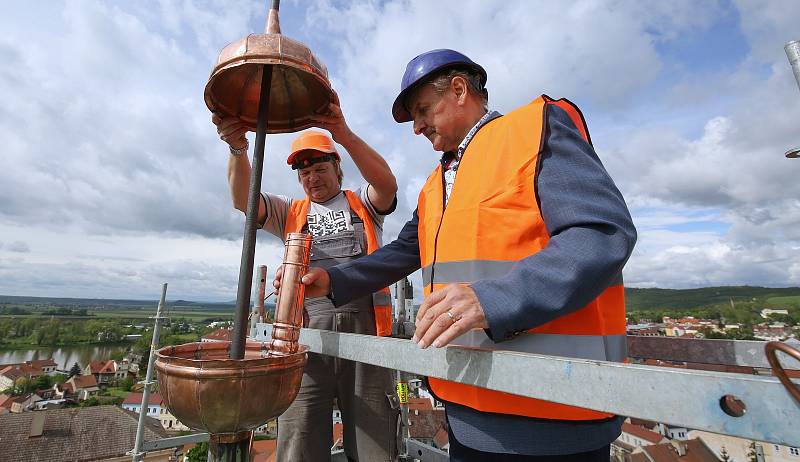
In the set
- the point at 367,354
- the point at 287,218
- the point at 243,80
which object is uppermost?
the point at 243,80

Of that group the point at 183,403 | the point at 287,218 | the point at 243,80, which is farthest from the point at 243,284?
the point at 287,218

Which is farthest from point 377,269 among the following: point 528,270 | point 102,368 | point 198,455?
point 102,368

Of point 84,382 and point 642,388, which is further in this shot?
point 84,382

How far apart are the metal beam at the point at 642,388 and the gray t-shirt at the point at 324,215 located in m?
1.98

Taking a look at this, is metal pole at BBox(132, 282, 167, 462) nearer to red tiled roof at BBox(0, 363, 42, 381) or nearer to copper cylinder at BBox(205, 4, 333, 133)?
copper cylinder at BBox(205, 4, 333, 133)

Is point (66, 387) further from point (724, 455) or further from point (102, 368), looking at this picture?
point (724, 455)

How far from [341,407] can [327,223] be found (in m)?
1.36

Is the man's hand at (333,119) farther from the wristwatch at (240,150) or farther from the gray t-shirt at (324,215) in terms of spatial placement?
the gray t-shirt at (324,215)

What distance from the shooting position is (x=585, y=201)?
1.26 m

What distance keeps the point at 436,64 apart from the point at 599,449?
1.74 metres

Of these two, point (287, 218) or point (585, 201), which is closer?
point (585, 201)

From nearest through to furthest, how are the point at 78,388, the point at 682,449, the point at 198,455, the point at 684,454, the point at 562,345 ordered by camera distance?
the point at 562,345 → the point at 198,455 → the point at 684,454 → the point at 682,449 → the point at 78,388

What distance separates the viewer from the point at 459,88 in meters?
1.94

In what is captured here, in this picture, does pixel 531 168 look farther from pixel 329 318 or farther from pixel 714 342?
pixel 329 318
